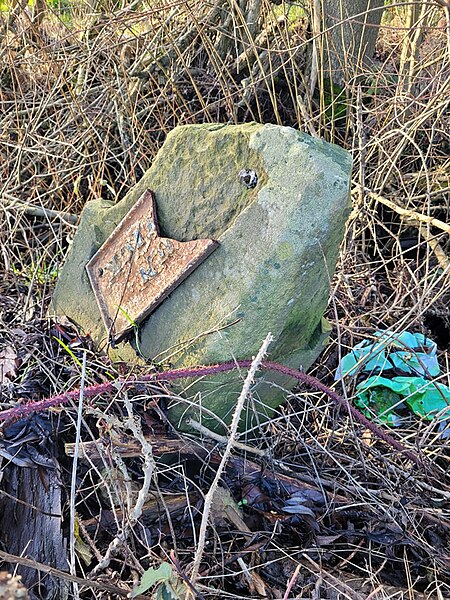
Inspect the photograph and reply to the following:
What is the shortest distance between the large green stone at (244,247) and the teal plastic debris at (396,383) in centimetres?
53

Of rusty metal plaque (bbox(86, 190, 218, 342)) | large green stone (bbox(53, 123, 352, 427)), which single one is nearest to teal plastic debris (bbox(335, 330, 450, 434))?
large green stone (bbox(53, 123, 352, 427))

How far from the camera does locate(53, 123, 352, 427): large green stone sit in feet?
5.88

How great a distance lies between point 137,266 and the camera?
2.11 m

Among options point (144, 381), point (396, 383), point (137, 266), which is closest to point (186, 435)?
point (144, 381)

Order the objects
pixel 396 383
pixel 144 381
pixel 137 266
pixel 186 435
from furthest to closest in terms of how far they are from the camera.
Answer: pixel 396 383, pixel 137 266, pixel 186 435, pixel 144 381

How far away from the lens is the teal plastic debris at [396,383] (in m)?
2.51

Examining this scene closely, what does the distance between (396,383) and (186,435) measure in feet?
3.67

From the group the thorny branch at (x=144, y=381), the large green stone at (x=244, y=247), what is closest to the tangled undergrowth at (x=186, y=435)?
the thorny branch at (x=144, y=381)

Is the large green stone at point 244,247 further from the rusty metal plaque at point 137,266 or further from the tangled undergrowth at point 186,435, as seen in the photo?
the tangled undergrowth at point 186,435

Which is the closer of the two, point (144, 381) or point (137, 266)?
point (144, 381)

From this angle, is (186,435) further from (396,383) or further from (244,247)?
(396,383)

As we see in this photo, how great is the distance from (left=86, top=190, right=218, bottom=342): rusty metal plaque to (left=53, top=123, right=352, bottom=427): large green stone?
4 centimetres

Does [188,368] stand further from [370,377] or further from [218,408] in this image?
[370,377]

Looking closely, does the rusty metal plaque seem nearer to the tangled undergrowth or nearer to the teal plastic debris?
the tangled undergrowth
